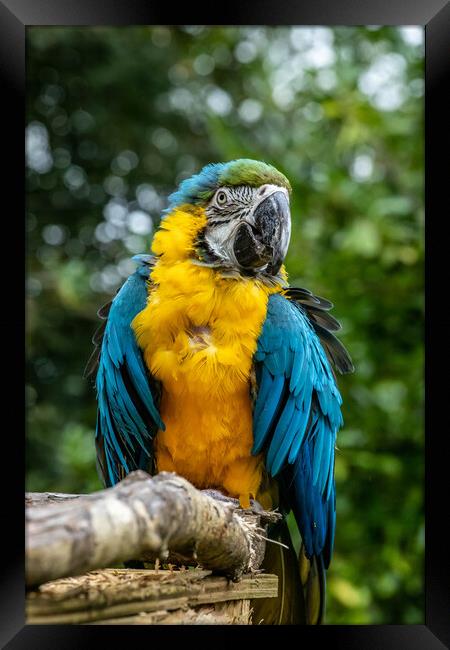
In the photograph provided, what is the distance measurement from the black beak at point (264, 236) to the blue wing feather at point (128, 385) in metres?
0.28

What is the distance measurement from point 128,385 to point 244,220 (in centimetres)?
53

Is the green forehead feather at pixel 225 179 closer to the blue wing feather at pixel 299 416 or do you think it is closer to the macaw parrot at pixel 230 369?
the macaw parrot at pixel 230 369

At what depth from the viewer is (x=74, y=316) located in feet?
12.3

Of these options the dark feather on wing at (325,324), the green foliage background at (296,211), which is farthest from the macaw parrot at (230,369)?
the green foliage background at (296,211)

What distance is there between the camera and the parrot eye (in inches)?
72.8

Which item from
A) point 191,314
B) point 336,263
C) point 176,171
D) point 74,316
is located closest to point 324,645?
point 191,314

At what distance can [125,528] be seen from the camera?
37.9 inches

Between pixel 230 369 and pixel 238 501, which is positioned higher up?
pixel 230 369

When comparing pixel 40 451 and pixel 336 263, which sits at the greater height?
pixel 336 263

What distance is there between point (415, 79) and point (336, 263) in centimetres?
80

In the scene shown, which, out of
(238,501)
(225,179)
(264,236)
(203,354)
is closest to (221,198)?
(225,179)

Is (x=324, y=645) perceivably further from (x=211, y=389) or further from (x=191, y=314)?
A: (x=191, y=314)

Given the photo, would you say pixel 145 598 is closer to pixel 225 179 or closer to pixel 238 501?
pixel 238 501

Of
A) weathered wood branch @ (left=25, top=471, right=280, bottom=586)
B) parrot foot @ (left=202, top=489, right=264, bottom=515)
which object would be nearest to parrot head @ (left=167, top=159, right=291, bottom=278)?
parrot foot @ (left=202, top=489, right=264, bottom=515)
